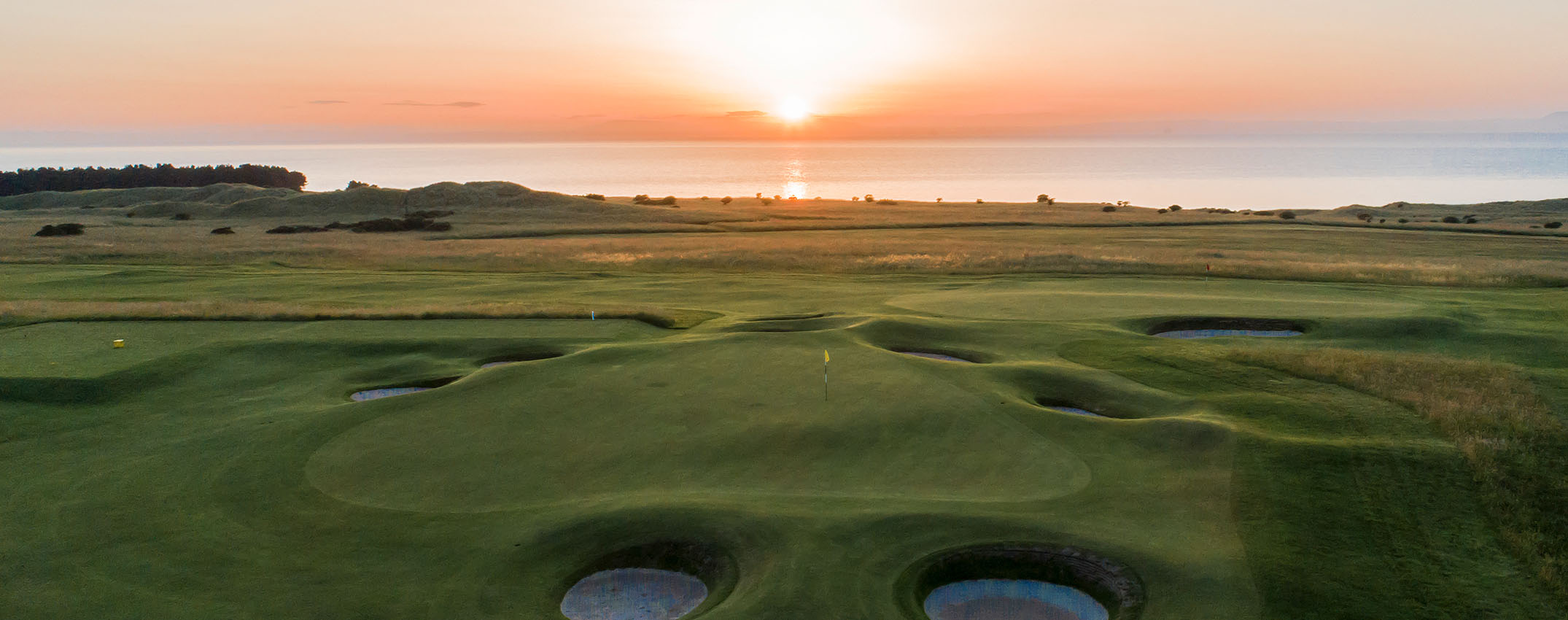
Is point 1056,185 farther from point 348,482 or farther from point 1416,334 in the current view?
point 348,482

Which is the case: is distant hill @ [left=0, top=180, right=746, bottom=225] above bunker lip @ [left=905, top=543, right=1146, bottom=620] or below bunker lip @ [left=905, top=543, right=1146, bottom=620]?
above

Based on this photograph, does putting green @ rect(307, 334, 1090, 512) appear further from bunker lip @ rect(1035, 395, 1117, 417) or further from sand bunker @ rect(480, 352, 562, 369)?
sand bunker @ rect(480, 352, 562, 369)

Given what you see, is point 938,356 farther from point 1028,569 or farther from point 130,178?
point 130,178

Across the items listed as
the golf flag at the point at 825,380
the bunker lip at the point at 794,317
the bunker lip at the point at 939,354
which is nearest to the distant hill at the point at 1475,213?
the bunker lip at the point at 794,317

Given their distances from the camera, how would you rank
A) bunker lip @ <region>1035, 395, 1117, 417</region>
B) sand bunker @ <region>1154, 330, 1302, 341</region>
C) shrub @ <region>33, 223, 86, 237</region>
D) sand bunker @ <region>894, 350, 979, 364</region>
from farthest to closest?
A: shrub @ <region>33, 223, 86, 237</region>
sand bunker @ <region>1154, 330, 1302, 341</region>
sand bunker @ <region>894, 350, 979, 364</region>
bunker lip @ <region>1035, 395, 1117, 417</region>

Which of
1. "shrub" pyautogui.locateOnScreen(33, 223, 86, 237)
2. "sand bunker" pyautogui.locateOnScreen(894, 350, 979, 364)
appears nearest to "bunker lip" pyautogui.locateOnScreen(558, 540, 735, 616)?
"sand bunker" pyautogui.locateOnScreen(894, 350, 979, 364)

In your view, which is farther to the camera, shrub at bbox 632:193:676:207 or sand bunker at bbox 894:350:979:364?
shrub at bbox 632:193:676:207

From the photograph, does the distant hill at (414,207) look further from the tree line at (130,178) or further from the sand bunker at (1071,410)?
the sand bunker at (1071,410)
